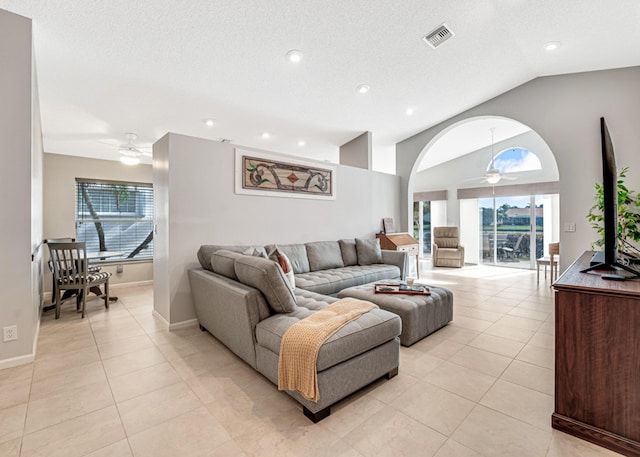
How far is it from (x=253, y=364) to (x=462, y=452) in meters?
1.41

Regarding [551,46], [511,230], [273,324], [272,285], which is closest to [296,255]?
[272,285]

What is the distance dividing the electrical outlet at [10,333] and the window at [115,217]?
360 centimetres

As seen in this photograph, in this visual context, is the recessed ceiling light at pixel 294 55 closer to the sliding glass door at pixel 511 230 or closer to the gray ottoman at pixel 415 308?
the gray ottoman at pixel 415 308

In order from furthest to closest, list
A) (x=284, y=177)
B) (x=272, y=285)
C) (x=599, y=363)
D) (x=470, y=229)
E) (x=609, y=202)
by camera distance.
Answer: (x=470, y=229)
(x=284, y=177)
(x=272, y=285)
(x=609, y=202)
(x=599, y=363)

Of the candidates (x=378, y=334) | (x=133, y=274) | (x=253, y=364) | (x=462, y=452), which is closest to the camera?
(x=462, y=452)

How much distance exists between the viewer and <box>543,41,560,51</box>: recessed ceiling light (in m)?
3.53

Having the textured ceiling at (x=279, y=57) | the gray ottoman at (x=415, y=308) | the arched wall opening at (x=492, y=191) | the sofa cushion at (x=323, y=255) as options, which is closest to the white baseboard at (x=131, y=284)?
the textured ceiling at (x=279, y=57)

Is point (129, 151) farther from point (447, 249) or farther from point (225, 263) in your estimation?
point (447, 249)

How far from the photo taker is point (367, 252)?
16.0 ft

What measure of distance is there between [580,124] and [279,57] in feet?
14.3

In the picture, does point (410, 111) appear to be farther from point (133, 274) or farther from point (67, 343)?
point (133, 274)

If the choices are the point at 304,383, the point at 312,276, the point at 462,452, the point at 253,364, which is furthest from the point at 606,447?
the point at 312,276

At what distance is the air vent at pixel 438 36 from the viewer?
125 inches

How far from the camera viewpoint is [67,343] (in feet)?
9.32
